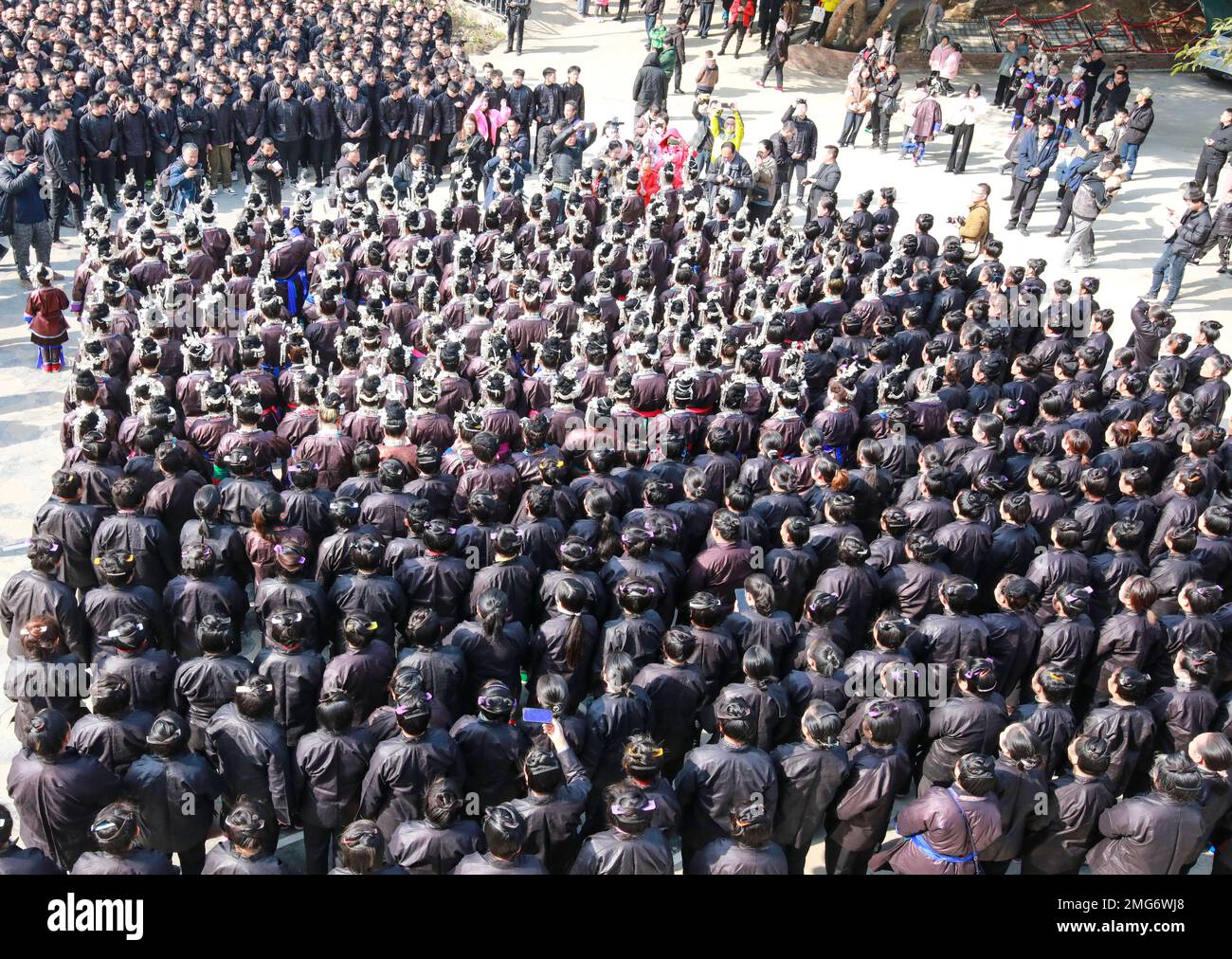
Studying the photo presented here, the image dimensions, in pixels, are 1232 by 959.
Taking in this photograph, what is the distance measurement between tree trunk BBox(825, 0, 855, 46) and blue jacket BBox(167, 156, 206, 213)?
53.8ft

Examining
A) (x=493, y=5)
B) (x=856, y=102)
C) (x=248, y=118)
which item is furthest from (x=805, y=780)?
(x=493, y=5)

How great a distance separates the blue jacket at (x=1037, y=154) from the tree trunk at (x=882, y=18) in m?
8.97

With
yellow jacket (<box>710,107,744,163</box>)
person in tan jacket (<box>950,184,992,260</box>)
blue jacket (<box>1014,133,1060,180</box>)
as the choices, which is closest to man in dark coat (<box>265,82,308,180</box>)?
yellow jacket (<box>710,107,744,163</box>)

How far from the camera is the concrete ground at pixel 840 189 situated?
11953mm

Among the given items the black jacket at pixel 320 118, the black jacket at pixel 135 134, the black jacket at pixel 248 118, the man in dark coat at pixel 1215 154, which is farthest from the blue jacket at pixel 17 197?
the man in dark coat at pixel 1215 154

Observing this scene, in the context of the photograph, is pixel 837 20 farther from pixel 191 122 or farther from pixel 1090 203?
pixel 191 122

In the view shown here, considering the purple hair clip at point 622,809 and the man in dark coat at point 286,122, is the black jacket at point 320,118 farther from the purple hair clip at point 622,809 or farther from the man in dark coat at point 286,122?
the purple hair clip at point 622,809

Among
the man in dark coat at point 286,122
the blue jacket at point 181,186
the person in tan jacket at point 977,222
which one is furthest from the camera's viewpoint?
the man in dark coat at point 286,122

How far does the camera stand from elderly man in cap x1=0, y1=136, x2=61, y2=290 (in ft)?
46.3

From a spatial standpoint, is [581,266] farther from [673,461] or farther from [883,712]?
[883,712]

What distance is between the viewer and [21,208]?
14312 mm

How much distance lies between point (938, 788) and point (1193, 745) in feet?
6.02

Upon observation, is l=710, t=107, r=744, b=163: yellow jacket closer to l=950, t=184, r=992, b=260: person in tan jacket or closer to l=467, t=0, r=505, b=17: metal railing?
l=950, t=184, r=992, b=260: person in tan jacket

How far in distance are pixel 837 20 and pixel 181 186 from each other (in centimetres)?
1707
